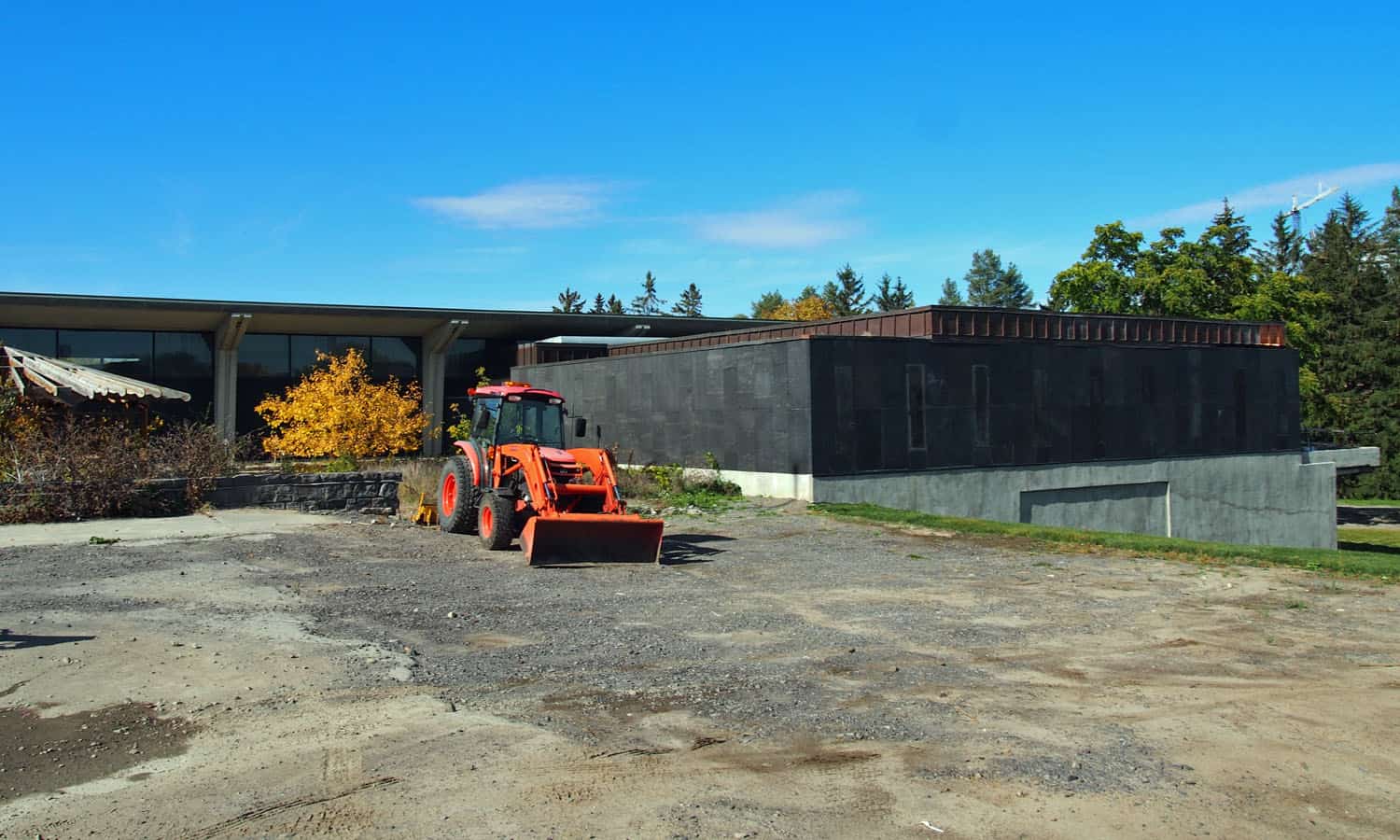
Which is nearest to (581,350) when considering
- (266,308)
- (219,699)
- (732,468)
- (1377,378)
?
(266,308)

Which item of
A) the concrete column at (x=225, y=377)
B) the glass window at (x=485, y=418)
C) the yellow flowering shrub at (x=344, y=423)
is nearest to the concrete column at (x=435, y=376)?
the concrete column at (x=225, y=377)

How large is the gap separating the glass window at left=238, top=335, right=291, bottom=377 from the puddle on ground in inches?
1335

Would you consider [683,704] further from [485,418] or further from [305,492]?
[305,492]

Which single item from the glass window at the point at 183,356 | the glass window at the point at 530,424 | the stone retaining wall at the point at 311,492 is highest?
the glass window at the point at 183,356

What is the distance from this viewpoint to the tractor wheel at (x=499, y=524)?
1555 centimetres

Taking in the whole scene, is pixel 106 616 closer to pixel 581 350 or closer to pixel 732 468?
pixel 732 468

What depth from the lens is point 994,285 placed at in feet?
467

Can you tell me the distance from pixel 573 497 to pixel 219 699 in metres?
7.78

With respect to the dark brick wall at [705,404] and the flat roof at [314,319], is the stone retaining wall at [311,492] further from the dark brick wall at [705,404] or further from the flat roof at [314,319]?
the flat roof at [314,319]

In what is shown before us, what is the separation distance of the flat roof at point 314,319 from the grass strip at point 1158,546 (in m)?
20.1

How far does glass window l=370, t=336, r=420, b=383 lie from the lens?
4109 centimetres

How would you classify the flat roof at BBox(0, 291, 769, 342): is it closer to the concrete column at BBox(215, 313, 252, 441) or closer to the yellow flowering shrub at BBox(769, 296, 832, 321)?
the concrete column at BBox(215, 313, 252, 441)

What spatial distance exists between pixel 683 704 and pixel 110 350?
115 feet

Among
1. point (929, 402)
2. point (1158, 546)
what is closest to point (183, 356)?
point (929, 402)
